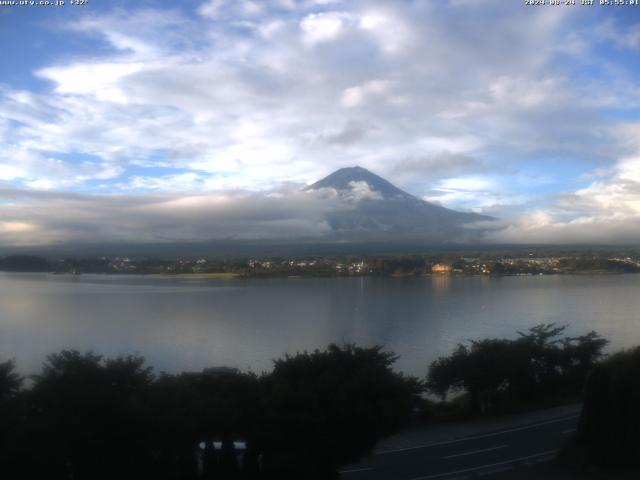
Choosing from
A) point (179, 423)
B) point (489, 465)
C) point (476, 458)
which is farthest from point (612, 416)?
point (179, 423)

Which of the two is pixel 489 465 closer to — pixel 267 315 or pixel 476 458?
pixel 476 458

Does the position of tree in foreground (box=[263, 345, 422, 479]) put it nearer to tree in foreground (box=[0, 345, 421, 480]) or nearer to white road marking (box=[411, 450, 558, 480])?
tree in foreground (box=[0, 345, 421, 480])

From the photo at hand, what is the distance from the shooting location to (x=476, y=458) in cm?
591

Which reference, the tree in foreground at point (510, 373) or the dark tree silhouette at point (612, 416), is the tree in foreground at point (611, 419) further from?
the tree in foreground at point (510, 373)

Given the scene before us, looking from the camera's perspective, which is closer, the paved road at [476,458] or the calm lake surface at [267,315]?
the paved road at [476,458]

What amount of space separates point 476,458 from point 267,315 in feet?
36.7

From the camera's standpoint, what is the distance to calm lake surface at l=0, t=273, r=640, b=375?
11.9 meters

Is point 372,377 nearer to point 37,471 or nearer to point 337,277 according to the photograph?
point 37,471

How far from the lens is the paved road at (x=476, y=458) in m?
5.38

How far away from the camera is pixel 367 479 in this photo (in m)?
5.30

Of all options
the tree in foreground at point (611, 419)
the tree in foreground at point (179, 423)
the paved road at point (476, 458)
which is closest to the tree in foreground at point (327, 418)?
the tree in foreground at point (179, 423)

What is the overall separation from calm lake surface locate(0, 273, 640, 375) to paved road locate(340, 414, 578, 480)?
3951 millimetres

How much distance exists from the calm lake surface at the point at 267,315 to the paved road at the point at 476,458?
156 inches

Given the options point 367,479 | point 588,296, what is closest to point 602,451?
point 367,479
